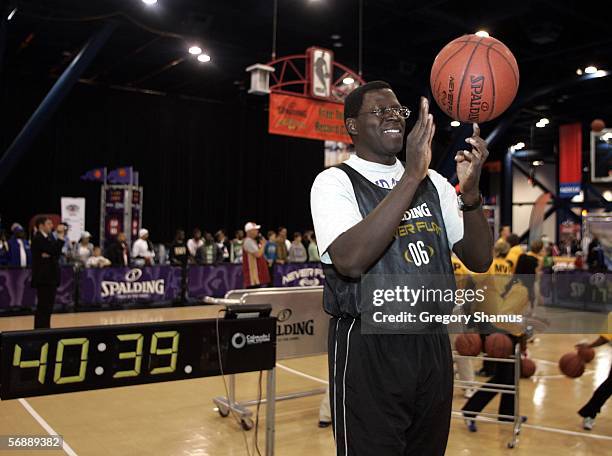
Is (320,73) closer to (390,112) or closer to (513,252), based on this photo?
(513,252)

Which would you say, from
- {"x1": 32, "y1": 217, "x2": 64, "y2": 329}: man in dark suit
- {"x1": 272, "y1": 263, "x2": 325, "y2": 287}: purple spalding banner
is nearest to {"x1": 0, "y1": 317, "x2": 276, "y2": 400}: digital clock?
{"x1": 32, "y1": 217, "x2": 64, "y2": 329}: man in dark suit

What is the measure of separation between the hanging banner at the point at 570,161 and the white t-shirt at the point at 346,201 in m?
19.9

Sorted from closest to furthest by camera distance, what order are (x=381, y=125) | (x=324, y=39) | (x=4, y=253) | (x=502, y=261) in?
(x=381, y=125) < (x=502, y=261) < (x=4, y=253) < (x=324, y=39)

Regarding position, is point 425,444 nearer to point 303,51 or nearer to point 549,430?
point 549,430

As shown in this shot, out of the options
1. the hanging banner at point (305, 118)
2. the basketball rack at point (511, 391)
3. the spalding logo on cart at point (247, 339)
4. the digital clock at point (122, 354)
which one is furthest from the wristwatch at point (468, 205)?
the hanging banner at point (305, 118)

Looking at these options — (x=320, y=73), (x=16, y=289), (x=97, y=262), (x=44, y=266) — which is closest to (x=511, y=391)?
(x=320, y=73)

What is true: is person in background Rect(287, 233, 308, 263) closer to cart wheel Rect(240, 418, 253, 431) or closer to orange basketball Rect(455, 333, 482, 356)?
orange basketball Rect(455, 333, 482, 356)

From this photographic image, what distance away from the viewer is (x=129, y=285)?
12070mm

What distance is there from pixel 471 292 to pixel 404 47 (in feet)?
43.8

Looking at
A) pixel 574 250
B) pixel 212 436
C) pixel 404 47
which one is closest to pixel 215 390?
pixel 212 436

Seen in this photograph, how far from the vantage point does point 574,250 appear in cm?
2217

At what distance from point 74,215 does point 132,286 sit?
7108 mm

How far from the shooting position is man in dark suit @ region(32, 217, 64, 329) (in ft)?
26.5

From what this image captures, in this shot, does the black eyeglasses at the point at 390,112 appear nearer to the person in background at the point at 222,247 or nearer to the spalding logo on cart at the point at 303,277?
the spalding logo on cart at the point at 303,277
